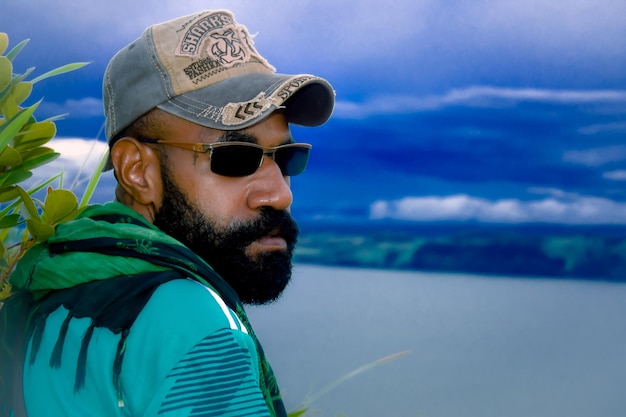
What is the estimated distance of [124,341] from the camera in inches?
54.8

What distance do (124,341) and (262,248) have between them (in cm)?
66

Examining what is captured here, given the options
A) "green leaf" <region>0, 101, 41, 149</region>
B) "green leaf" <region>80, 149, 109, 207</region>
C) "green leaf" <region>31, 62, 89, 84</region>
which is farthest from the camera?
"green leaf" <region>80, 149, 109, 207</region>

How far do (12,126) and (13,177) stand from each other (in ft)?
0.58

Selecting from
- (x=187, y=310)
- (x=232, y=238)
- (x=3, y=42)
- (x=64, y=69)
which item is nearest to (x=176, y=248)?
(x=187, y=310)

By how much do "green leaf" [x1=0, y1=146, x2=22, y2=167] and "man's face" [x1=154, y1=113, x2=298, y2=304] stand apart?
369 mm

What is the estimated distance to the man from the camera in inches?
53.1

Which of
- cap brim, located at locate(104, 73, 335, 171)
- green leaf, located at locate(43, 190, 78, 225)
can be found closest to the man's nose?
cap brim, located at locate(104, 73, 335, 171)

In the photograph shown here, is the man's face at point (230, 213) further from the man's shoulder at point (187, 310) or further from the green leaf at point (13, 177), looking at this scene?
the man's shoulder at point (187, 310)

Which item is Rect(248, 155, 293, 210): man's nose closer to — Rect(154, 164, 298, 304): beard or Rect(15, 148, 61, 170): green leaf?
Rect(154, 164, 298, 304): beard

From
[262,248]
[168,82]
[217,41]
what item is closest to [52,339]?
[262,248]

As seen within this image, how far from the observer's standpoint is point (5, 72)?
1.97m

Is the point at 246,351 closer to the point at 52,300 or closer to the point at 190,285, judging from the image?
the point at 190,285

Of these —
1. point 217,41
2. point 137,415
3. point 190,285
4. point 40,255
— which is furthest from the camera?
point 217,41

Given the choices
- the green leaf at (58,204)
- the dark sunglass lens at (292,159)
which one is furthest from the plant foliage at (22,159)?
the dark sunglass lens at (292,159)
